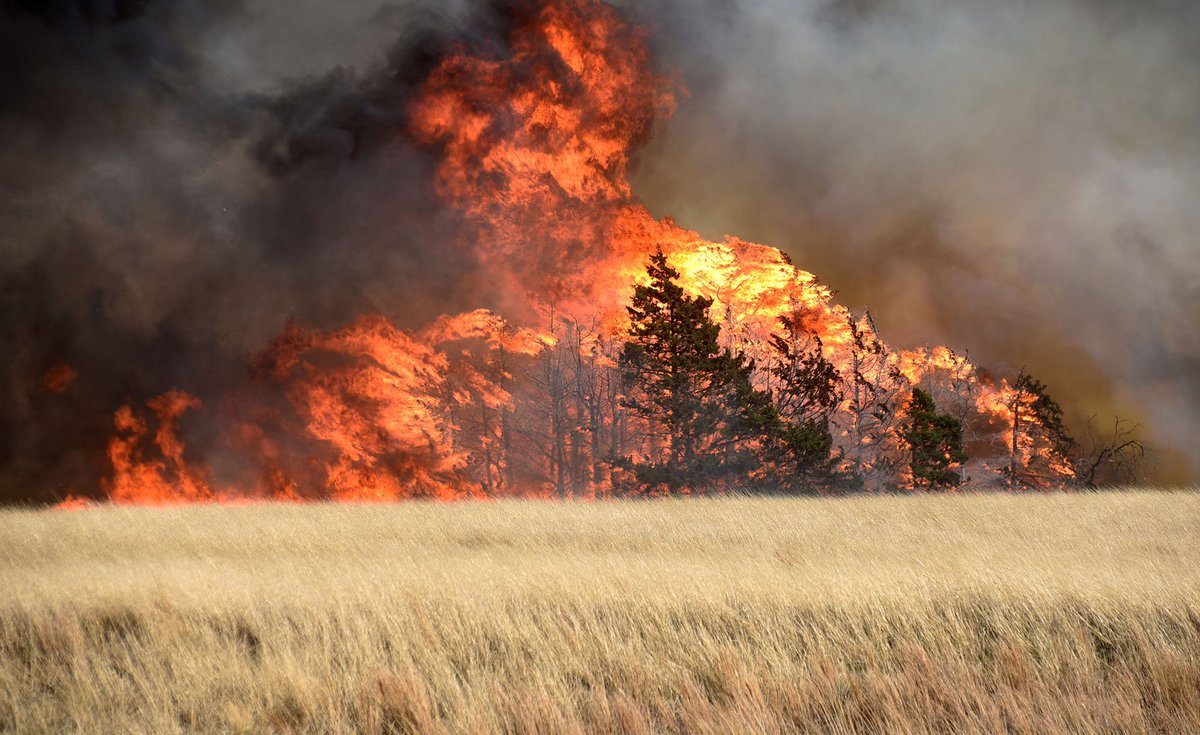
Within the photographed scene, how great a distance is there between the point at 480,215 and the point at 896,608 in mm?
30865

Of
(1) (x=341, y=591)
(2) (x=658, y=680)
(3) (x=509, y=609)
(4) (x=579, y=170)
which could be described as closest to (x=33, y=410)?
(4) (x=579, y=170)

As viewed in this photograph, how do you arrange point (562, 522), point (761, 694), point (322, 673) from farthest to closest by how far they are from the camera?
point (562, 522) < point (322, 673) < point (761, 694)

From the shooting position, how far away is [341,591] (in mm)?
11070

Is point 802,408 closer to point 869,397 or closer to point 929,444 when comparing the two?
point 929,444

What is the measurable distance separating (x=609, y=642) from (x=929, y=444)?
23961mm

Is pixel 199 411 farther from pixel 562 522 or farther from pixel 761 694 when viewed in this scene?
pixel 761 694

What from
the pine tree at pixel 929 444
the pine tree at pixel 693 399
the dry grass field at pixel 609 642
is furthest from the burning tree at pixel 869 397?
the dry grass field at pixel 609 642

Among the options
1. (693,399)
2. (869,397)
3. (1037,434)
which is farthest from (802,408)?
(1037,434)

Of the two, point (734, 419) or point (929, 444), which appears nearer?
point (734, 419)

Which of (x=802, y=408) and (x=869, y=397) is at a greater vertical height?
(x=869, y=397)

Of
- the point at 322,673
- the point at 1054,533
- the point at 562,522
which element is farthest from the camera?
the point at 562,522

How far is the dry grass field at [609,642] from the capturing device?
24.4ft

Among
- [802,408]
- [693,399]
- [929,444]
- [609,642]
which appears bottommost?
[609,642]

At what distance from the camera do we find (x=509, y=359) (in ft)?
115
